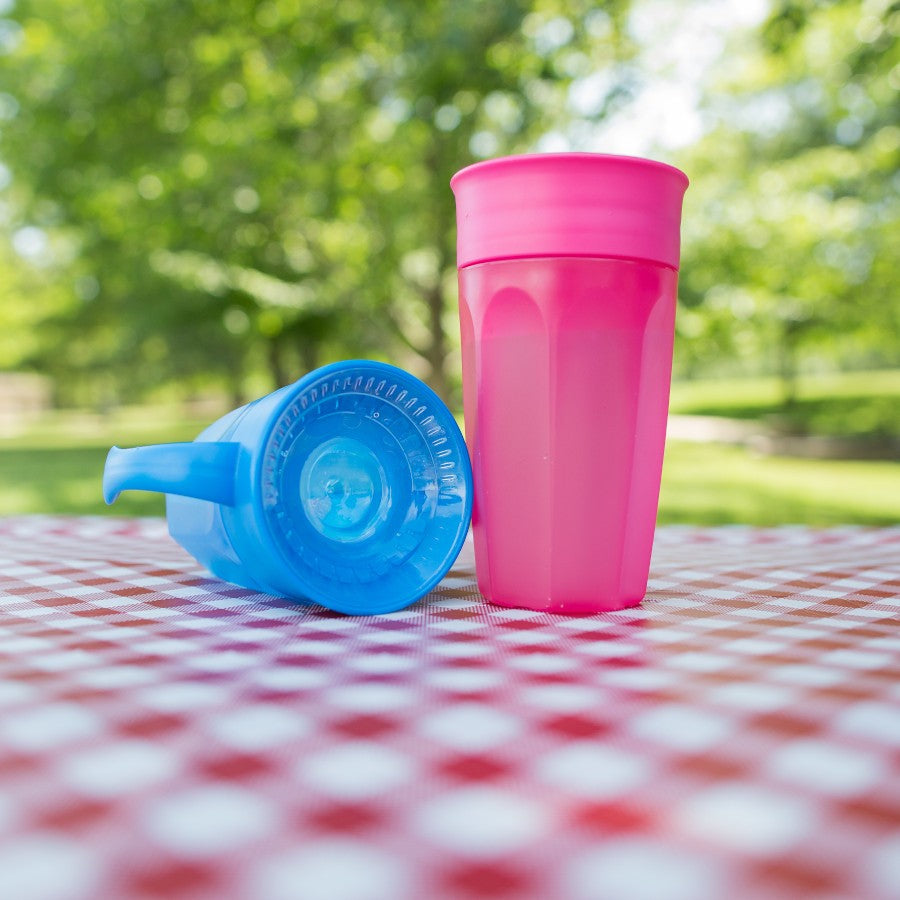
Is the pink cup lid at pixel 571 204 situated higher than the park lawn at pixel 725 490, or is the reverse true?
the pink cup lid at pixel 571 204

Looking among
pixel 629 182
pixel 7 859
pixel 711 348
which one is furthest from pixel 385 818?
pixel 711 348

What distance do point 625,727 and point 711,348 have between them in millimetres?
8590

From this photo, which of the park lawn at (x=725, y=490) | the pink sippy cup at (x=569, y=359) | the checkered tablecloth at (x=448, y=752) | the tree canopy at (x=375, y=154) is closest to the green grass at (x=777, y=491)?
the park lawn at (x=725, y=490)

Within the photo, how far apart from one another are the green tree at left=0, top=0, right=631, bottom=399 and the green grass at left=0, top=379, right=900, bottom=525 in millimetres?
1909

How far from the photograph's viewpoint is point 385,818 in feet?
1.61

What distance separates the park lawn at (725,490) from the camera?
16.4ft

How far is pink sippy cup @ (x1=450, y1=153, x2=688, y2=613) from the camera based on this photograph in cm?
96

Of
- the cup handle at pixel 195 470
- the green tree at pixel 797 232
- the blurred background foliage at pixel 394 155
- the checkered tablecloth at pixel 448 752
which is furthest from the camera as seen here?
the green tree at pixel 797 232

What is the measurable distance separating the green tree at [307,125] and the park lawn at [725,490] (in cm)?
191

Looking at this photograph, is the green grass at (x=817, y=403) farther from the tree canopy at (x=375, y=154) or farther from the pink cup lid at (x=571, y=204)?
the pink cup lid at (x=571, y=204)

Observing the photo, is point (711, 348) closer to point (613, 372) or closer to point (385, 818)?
point (613, 372)

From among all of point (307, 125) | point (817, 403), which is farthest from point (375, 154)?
point (817, 403)

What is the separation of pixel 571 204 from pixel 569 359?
148 mm

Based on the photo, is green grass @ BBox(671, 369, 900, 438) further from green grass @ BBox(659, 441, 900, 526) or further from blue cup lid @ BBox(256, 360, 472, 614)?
blue cup lid @ BBox(256, 360, 472, 614)
